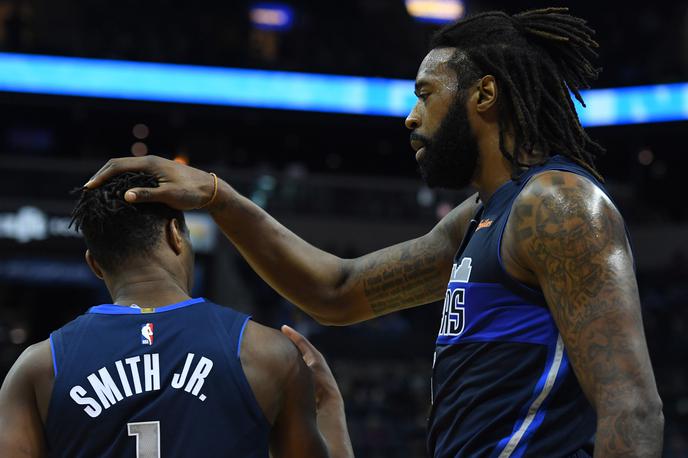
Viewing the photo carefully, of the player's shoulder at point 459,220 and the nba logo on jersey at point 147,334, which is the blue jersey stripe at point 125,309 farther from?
the player's shoulder at point 459,220

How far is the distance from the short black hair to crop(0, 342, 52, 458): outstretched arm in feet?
1.01

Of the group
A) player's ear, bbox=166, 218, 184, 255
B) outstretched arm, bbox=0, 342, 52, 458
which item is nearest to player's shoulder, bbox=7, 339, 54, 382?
outstretched arm, bbox=0, 342, 52, 458

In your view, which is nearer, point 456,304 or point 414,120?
point 456,304

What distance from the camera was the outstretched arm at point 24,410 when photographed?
218 centimetres

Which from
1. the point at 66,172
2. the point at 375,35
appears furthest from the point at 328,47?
the point at 66,172

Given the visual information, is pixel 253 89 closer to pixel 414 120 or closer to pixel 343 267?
pixel 343 267

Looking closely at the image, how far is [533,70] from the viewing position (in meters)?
2.47

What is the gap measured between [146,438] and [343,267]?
1262mm

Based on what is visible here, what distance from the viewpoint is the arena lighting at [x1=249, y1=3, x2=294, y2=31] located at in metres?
17.6

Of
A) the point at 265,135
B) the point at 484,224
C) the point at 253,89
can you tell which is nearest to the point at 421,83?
the point at 484,224

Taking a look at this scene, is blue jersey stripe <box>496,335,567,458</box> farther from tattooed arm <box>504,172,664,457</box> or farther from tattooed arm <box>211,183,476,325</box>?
tattooed arm <box>211,183,476,325</box>

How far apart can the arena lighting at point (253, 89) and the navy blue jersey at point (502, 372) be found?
12.3 m

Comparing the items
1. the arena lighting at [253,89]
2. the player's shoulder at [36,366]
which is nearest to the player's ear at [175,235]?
the player's shoulder at [36,366]

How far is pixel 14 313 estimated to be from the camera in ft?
46.4
